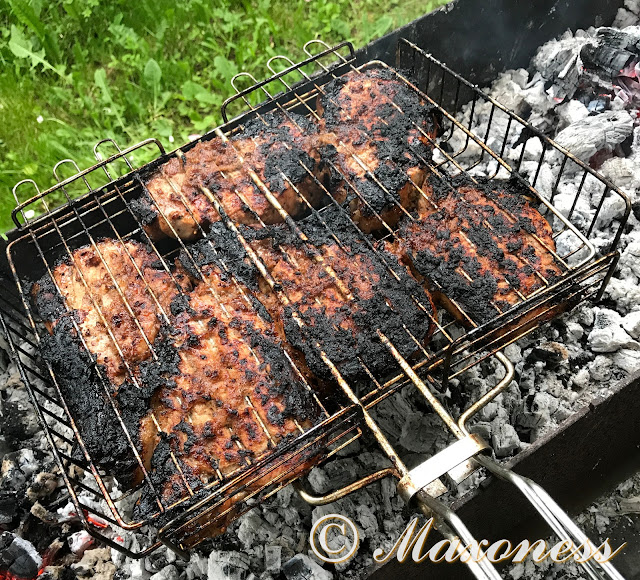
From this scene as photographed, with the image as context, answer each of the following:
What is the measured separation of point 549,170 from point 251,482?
3.03 meters

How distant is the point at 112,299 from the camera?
2.98 meters

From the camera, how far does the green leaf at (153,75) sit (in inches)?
219

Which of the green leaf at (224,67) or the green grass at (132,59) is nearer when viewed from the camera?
the green grass at (132,59)

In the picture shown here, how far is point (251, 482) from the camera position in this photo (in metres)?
2.22

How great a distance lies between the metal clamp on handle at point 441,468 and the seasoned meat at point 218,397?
2.19ft

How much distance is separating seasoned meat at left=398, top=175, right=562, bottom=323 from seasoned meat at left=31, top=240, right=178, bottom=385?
4.55 feet

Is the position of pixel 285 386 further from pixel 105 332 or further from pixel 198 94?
pixel 198 94

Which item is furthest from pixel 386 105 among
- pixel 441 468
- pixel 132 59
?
pixel 132 59

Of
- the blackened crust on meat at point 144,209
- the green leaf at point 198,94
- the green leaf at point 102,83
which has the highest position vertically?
the green leaf at point 102,83

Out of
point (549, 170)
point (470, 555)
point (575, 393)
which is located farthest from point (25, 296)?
point (549, 170)

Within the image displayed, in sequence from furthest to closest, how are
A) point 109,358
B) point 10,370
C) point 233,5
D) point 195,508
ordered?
point 233,5 < point 10,370 < point 109,358 < point 195,508

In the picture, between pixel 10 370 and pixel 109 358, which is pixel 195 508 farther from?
pixel 10 370

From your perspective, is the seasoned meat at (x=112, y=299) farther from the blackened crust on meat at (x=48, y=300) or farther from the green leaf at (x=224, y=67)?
the green leaf at (x=224, y=67)

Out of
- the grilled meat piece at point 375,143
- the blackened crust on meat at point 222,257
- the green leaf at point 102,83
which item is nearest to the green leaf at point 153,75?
the green leaf at point 102,83
